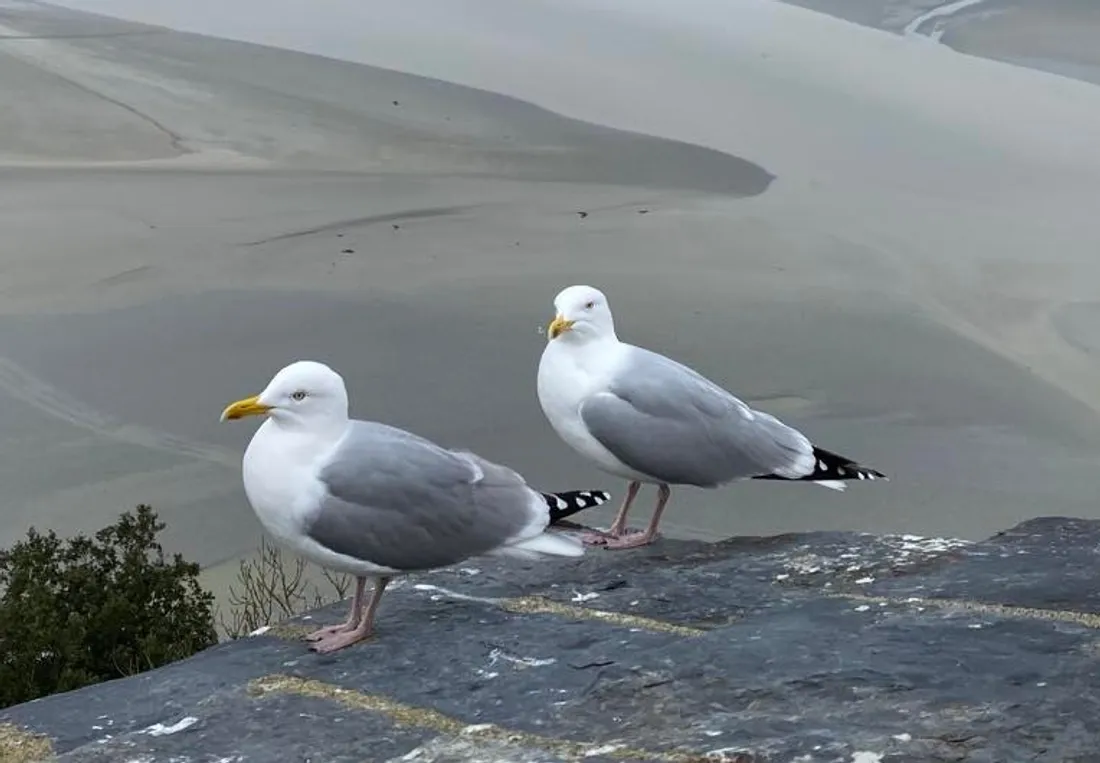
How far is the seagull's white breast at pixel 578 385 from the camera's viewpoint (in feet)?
17.8

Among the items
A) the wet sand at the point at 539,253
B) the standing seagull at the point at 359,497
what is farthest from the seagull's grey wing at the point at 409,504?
the wet sand at the point at 539,253

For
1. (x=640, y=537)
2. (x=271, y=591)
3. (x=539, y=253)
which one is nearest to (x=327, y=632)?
(x=640, y=537)

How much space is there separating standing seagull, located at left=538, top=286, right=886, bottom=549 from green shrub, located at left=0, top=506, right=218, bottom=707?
1540mm

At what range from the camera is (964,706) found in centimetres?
317

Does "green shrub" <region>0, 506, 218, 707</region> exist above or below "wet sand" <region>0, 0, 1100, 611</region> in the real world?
below

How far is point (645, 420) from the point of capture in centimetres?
539

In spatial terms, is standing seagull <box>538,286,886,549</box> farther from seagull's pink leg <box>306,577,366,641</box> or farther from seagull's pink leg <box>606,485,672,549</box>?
seagull's pink leg <box>306,577,366,641</box>

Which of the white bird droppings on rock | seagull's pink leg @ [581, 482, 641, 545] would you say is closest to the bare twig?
seagull's pink leg @ [581, 482, 641, 545]

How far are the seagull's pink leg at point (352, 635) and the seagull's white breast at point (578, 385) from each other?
51.7 inches

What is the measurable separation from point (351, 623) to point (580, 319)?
1.65 m

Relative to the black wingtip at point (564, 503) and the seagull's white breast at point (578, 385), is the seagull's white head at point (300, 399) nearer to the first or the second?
the black wingtip at point (564, 503)

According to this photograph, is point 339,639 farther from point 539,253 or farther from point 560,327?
point 539,253

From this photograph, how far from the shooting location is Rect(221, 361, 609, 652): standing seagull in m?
4.16

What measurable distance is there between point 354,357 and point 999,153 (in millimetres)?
6351
